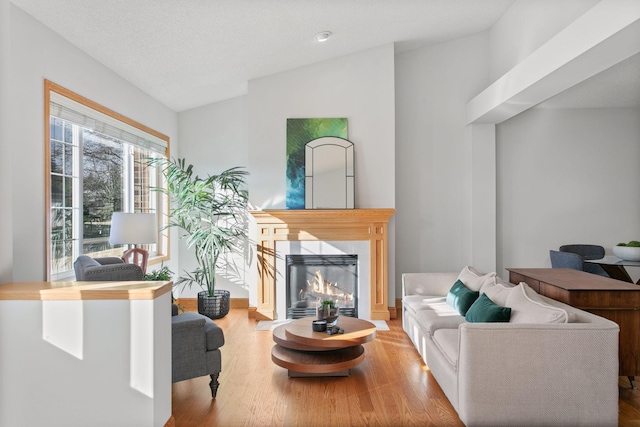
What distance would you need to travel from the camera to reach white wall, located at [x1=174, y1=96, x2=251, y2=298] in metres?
6.20

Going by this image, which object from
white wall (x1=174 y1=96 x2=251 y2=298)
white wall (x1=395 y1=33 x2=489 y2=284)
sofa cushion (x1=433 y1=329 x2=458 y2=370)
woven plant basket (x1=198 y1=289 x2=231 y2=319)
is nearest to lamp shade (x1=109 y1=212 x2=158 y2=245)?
woven plant basket (x1=198 y1=289 x2=231 y2=319)

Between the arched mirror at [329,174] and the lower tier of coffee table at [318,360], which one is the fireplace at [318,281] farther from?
the lower tier of coffee table at [318,360]

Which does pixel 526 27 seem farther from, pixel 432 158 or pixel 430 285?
pixel 430 285

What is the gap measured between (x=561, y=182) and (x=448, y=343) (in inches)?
153

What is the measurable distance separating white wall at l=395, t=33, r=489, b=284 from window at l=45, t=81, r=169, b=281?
10.4 ft

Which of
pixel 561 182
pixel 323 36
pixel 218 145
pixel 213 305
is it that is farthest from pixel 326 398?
pixel 561 182

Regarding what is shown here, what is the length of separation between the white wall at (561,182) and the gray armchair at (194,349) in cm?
428

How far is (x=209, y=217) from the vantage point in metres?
5.61

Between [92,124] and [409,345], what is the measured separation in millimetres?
3625

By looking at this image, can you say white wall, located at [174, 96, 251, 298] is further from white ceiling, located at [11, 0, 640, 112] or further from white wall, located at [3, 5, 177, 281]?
white wall, located at [3, 5, 177, 281]

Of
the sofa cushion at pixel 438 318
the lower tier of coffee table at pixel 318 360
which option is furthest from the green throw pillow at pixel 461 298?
the lower tier of coffee table at pixel 318 360

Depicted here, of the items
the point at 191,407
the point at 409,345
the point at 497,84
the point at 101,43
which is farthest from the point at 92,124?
the point at 497,84

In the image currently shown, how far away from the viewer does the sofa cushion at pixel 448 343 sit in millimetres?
2965

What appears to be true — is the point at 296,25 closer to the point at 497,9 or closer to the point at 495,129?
the point at 497,9
